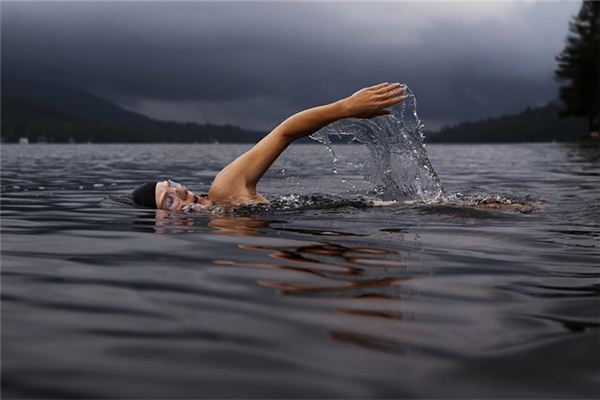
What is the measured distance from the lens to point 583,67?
62.6m

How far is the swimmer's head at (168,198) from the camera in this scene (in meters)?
8.03

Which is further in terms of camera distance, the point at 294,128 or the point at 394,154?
the point at 394,154

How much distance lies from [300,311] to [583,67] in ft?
218

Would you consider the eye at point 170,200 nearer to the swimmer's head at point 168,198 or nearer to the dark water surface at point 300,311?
the swimmer's head at point 168,198

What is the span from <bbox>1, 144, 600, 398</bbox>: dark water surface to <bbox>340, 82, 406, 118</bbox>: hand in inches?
54.0

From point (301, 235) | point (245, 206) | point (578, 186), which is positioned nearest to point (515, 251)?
point (301, 235)

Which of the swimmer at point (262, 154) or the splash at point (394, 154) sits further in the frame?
the splash at point (394, 154)

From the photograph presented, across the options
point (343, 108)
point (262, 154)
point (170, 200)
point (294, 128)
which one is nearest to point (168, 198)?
point (170, 200)

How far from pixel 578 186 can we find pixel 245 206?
729 cm

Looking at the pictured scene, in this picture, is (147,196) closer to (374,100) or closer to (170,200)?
(170,200)

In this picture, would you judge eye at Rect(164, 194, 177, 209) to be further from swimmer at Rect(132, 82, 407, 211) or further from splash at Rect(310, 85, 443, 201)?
splash at Rect(310, 85, 443, 201)

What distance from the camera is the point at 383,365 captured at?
8.05 ft

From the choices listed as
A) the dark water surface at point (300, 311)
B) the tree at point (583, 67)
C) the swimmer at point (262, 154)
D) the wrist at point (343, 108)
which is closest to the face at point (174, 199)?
the swimmer at point (262, 154)

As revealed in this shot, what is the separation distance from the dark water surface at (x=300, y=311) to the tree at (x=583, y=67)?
6178 cm
